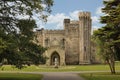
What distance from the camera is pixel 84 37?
309 ft

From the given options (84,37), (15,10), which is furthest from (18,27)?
(84,37)

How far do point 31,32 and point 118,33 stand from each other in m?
7.87

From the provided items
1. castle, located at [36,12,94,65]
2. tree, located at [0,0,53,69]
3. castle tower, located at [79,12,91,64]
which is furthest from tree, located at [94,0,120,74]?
castle tower, located at [79,12,91,64]

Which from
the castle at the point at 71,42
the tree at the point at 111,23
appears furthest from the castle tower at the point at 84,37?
the tree at the point at 111,23

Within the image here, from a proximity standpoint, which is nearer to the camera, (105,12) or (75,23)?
(105,12)

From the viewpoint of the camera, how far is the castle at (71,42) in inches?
3637

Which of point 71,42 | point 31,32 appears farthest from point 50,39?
Result: point 31,32

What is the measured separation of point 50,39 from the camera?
9712 cm

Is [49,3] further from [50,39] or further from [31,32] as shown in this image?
[50,39]

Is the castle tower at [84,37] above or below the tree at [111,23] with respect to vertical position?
above

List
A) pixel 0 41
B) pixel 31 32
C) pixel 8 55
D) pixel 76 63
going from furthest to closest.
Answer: pixel 76 63 < pixel 31 32 < pixel 8 55 < pixel 0 41

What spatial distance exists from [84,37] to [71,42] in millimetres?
3885

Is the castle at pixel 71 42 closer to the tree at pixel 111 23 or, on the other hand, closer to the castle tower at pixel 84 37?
the castle tower at pixel 84 37

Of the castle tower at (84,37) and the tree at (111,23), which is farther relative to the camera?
the castle tower at (84,37)
